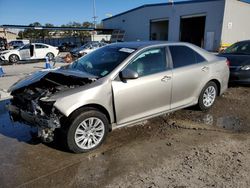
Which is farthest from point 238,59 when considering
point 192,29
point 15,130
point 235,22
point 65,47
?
point 65,47

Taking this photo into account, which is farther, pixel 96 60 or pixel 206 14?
pixel 206 14

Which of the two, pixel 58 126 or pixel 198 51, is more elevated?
pixel 198 51

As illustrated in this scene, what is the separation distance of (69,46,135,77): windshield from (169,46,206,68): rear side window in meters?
0.95

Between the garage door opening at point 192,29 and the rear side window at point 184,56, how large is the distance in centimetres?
3073

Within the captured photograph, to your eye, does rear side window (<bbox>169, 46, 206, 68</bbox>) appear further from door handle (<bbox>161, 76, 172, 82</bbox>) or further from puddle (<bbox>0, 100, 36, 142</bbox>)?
puddle (<bbox>0, 100, 36, 142</bbox>)

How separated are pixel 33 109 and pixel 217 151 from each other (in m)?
2.92

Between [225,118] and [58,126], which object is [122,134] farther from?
[225,118]

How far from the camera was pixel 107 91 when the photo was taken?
12.7 ft

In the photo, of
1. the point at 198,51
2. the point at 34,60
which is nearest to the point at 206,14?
the point at 34,60

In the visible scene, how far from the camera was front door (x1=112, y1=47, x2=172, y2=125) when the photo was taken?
4.01 meters

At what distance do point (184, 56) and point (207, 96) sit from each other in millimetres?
1221

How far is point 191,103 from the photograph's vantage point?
17.0ft

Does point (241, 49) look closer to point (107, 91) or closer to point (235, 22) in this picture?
point (107, 91)

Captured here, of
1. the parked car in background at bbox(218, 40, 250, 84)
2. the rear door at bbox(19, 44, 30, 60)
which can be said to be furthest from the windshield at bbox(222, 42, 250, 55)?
the rear door at bbox(19, 44, 30, 60)
